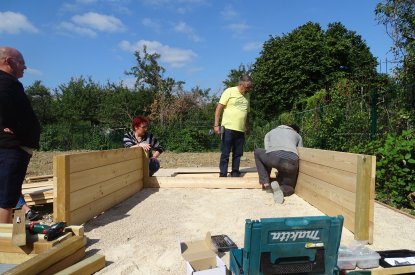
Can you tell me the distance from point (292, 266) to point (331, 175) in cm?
209

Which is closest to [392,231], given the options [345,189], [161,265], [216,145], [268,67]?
[345,189]

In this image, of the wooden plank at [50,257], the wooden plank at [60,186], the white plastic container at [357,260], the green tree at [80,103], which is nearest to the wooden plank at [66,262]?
the wooden plank at [50,257]

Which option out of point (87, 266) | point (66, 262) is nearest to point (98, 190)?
point (66, 262)

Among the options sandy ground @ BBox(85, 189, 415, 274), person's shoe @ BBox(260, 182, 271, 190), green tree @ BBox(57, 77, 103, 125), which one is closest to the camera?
sandy ground @ BBox(85, 189, 415, 274)

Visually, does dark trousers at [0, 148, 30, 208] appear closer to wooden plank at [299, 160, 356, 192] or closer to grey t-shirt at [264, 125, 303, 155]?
wooden plank at [299, 160, 356, 192]

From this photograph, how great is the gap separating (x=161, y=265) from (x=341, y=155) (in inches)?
81.7

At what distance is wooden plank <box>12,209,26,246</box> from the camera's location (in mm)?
2633

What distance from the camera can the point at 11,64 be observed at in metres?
3.14

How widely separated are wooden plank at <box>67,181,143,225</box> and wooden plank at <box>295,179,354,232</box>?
2.40 m

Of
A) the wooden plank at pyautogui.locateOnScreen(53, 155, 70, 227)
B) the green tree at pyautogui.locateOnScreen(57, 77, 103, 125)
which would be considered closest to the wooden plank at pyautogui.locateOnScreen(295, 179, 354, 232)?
the wooden plank at pyautogui.locateOnScreen(53, 155, 70, 227)

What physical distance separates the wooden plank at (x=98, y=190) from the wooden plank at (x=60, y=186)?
0.14 m

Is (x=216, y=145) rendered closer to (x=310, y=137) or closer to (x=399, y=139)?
(x=310, y=137)

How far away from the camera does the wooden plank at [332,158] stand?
3.44 metres

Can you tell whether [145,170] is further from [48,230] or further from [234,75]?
[234,75]
